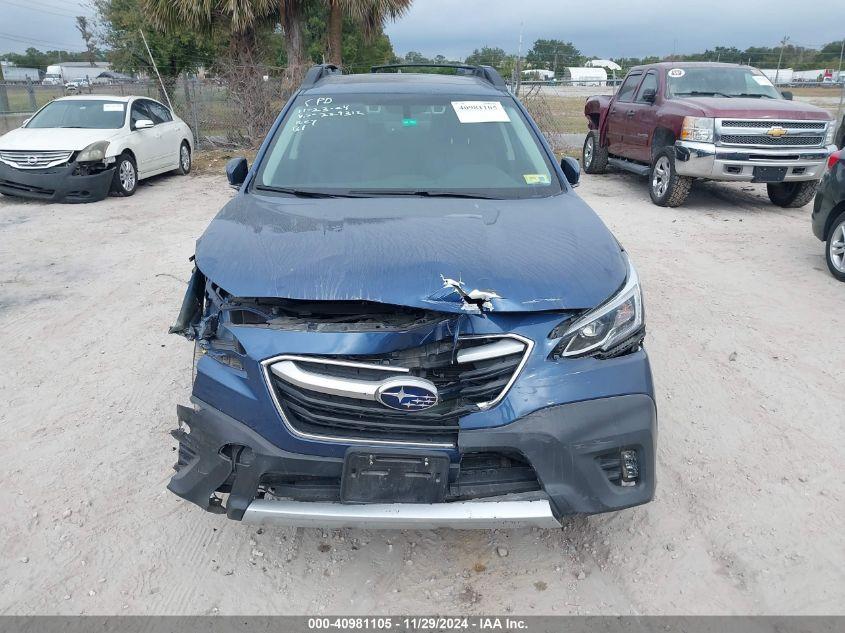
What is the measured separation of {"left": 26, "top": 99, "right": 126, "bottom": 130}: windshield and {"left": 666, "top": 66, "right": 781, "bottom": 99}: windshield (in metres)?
8.41

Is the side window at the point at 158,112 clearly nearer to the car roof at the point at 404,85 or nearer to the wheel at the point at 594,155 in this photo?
the wheel at the point at 594,155

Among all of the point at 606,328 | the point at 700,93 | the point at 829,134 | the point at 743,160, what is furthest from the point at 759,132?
the point at 606,328

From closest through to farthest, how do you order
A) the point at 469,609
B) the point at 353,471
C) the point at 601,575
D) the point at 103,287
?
1. the point at 353,471
2. the point at 469,609
3. the point at 601,575
4. the point at 103,287

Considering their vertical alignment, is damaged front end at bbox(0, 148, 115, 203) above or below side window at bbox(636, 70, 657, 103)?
below

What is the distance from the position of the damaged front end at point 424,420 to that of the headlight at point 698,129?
7182 millimetres

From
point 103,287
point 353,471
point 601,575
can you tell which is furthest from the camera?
point 103,287

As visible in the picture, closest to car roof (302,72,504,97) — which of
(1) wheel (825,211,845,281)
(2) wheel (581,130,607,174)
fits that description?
(1) wheel (825,211,845,281)

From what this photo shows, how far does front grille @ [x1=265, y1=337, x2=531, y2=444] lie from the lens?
229cm

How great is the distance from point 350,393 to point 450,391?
1.14 feet

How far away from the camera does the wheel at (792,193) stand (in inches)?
356

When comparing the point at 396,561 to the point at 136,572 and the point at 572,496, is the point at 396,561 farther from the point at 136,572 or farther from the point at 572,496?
the point at 136,572


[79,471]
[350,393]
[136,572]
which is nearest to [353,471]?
[350,393]

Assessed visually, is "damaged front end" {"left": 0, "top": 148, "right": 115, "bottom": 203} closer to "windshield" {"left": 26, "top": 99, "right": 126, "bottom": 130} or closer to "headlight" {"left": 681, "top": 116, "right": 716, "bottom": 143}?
"windshield" {"left": 26, "top": 99, "right": 126, "bottom": 130}

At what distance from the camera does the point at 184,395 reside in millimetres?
3973
